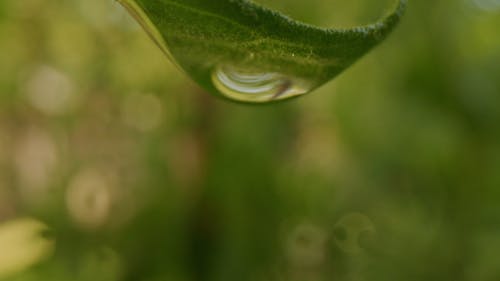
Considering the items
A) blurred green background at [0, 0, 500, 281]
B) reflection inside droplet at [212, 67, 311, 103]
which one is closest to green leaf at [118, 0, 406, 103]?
reflection inside droplet at [212, 67, 311, 103]

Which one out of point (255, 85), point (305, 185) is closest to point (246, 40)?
point (255, 85)

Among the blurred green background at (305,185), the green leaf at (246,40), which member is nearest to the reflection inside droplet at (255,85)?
the green leaf at (246,40)

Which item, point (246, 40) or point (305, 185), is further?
point (305, 185)

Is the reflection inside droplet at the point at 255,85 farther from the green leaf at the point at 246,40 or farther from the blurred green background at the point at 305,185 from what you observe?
Result: the blurred green background at the point at 305,185

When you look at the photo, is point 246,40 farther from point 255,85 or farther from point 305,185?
point 305,185

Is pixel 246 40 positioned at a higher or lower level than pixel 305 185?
higher

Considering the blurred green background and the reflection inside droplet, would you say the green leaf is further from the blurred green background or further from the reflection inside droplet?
the blurred green background

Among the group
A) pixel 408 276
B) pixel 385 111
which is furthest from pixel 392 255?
Answer: pixel 385 111
